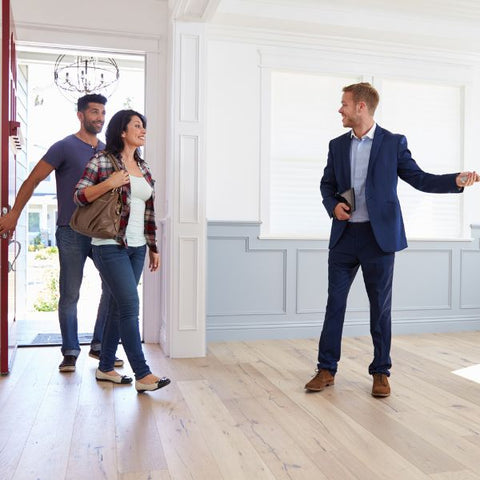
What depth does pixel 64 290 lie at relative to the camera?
3.36 m

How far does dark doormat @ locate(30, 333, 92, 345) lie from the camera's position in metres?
4.09

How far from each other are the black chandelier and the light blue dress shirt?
284 cm

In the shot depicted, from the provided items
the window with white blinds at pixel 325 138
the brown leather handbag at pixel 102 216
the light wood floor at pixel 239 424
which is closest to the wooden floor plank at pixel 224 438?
the light wood floor at pixel 239 424

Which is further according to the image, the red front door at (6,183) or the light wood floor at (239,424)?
the red front door at (6,183)

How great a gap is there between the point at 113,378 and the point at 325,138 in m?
2.60

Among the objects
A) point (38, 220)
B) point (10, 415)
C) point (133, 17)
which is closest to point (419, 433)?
point (10, 415)

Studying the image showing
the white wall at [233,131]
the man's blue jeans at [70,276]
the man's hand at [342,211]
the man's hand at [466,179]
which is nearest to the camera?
the man's hand at [466,179]

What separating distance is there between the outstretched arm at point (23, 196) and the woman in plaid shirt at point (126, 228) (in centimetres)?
58

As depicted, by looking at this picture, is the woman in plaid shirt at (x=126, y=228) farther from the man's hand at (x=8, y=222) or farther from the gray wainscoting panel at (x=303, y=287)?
the gray wainscoting panel at (x=303, y=287)

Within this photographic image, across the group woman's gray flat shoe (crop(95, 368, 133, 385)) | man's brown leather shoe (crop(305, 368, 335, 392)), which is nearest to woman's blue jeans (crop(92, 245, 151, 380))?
woman's gray flat shoe (crop(95, 368, 133, 385))

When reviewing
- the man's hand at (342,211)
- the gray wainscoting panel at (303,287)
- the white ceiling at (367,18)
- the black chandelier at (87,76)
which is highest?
the white ceiling at (367,18)

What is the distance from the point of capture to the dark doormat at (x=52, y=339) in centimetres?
409

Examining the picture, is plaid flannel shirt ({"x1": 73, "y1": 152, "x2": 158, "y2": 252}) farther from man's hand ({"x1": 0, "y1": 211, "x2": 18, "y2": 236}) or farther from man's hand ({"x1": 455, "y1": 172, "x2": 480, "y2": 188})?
man's hand ({"x1": 455, "y1": 172, "x2": 480, "y2": 188})

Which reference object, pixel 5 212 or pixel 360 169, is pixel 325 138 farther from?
pixel 5 212
